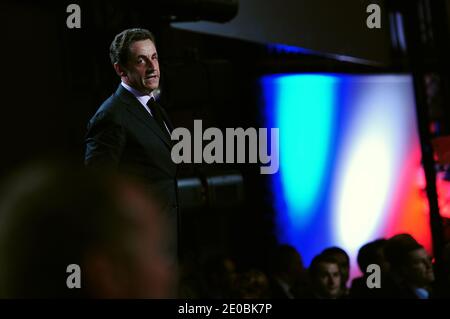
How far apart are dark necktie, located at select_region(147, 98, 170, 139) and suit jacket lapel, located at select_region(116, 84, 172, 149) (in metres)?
0.01

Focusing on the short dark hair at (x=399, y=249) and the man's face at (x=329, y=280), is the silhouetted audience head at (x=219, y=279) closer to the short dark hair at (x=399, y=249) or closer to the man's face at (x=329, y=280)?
the man's face at (x=329, y=280)

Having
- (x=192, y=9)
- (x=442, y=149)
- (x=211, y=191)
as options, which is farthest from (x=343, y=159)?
(x=192, y=9)

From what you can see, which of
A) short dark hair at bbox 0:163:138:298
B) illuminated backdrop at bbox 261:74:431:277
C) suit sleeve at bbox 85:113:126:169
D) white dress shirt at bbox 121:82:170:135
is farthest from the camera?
illuminated backdrop at bbox 261:74:431:277

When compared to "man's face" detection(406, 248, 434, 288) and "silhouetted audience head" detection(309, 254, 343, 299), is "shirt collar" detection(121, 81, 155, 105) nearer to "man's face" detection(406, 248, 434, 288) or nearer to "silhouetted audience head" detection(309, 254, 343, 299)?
"silhouetted audience head" detection(309, 254, 343, 299)

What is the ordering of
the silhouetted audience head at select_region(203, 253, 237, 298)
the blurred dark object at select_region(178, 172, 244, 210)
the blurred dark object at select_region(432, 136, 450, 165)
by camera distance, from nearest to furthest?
1. the blurred dark object at select_region(178, 172, 244, 210)
2. the silhouetted audience head at select_region(203, 253, 237, 298)
3. the blurred dark object at select_region(432, 136, 450, 165)

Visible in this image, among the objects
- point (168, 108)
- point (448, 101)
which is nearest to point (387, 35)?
point (448, 101)

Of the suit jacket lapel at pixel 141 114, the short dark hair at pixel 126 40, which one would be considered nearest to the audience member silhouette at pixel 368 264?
the suit jacket lapel at pixel 141 114

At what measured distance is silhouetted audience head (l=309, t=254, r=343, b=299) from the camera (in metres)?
2.50

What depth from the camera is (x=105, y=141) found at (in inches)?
76.9

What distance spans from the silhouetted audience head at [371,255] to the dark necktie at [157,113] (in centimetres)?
94

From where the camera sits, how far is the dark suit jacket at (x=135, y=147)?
6.37 ft

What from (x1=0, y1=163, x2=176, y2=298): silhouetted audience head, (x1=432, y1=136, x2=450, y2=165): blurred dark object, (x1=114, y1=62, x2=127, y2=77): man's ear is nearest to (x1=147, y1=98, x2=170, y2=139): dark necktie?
(x1=114, y1=62, x2=127, y2=77): man's ear
